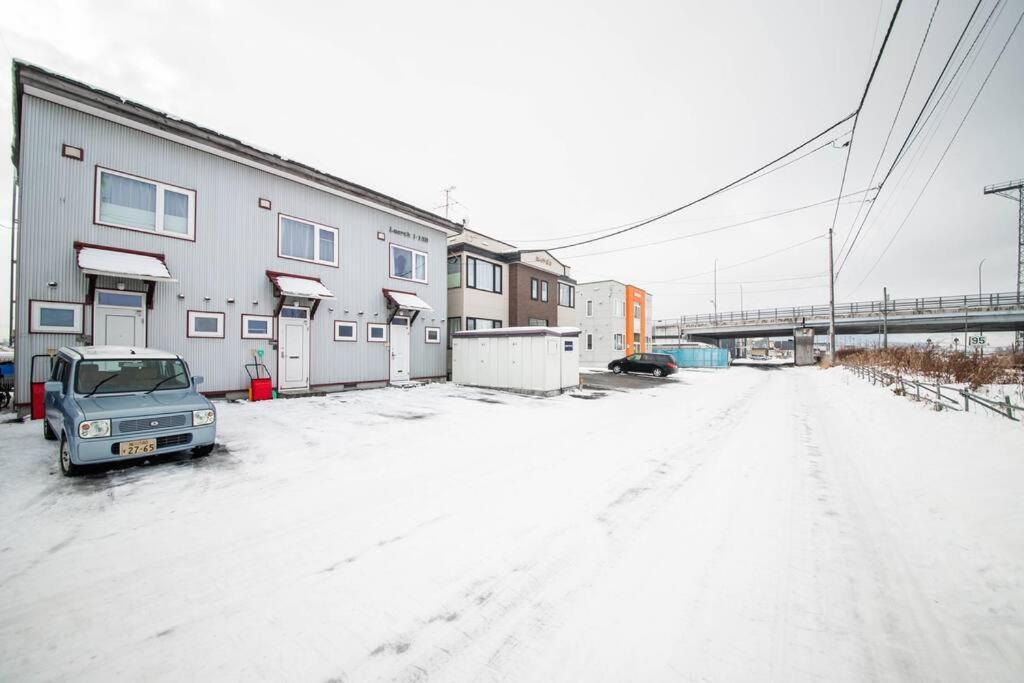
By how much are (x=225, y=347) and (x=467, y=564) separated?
11489 millimetres

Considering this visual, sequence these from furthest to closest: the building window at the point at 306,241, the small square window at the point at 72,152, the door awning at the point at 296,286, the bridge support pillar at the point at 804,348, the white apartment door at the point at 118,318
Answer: the bridge support pillar at the point at 804,348
the building window at the point at 306,241
the door awning at the point at 296,286
the white apartment door at the point at 118,318
the small square window at the point at 72,152

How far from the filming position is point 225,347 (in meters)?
11.3

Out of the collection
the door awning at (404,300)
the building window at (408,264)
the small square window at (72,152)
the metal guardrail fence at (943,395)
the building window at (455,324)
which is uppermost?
the small square window at (72,152)

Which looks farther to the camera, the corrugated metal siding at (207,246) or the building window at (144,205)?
the building window at (144,205)

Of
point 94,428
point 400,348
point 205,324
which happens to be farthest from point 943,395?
point 205,324

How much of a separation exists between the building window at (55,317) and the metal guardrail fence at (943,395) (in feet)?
63.0

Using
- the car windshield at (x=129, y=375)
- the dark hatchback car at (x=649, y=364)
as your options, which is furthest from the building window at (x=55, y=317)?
the dark hatchback car at (x=649, y=364)

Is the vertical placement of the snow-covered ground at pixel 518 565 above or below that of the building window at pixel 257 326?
below

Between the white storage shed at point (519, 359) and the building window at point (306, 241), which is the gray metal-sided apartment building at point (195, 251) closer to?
the building window at point (306, 241)

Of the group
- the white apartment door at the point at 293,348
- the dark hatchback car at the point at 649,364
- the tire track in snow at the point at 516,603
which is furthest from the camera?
the dark hatchback car at the point at 649,364

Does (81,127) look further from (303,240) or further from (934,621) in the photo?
(934,621)

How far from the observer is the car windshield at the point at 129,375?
589cm

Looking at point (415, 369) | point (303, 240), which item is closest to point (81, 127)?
point (303, 240)

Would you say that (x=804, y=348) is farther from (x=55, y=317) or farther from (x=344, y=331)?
(x=55, y=317)
